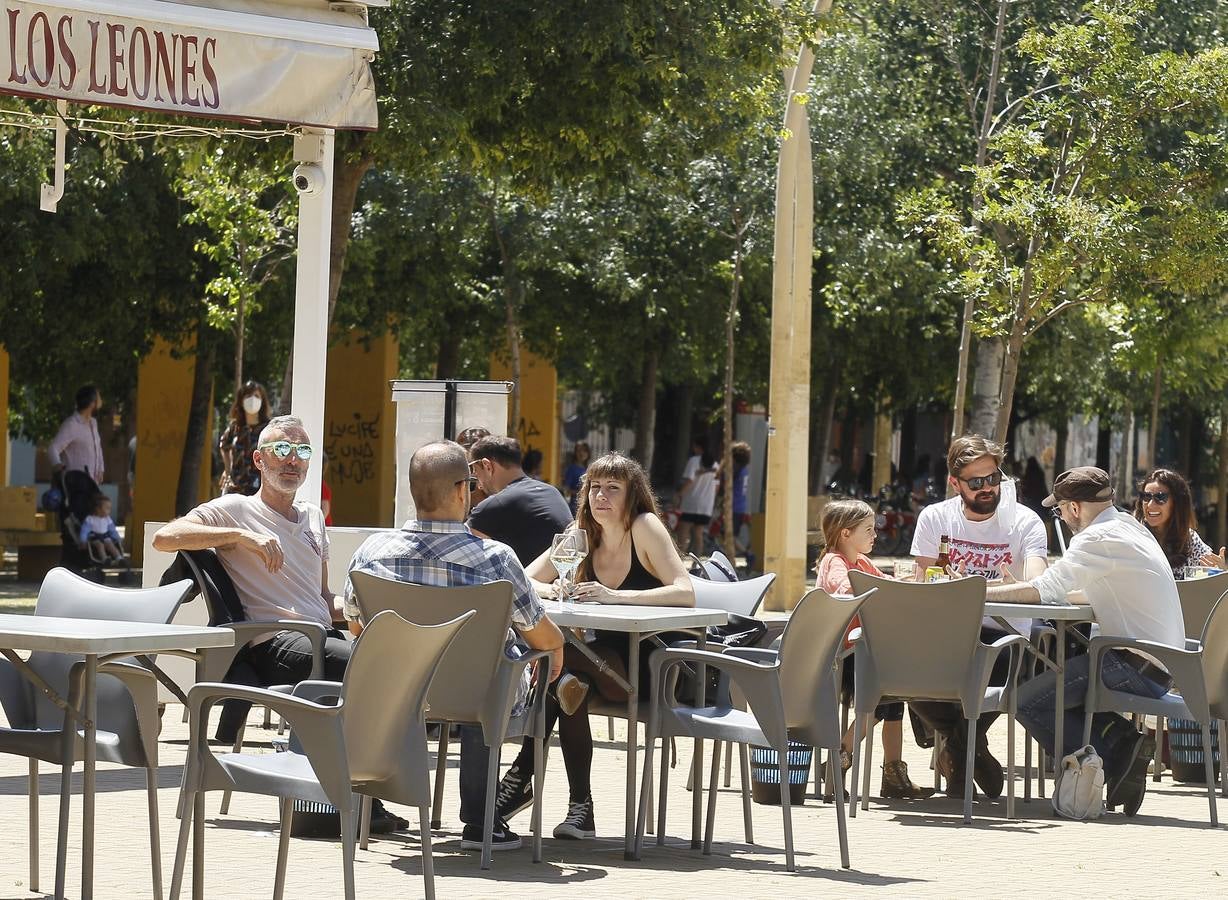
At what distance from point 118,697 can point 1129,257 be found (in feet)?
37.8

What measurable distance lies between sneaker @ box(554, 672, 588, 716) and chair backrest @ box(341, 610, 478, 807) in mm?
1727

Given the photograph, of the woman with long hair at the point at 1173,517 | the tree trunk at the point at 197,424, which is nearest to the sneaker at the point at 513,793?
the woman with long hair at the point at 1173,517

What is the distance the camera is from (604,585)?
25.6 ft

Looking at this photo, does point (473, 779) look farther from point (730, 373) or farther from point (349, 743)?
point (730, 373)

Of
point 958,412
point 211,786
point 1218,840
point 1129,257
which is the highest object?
point 1129,257

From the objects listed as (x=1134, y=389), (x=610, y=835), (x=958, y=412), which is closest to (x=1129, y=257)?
(x=958, y=412)

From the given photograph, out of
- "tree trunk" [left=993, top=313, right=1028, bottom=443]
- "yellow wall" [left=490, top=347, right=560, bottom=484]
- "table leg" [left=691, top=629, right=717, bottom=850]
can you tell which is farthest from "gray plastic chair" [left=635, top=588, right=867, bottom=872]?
"yellow wall" [left=490, top=347, right=560, bottom=484]

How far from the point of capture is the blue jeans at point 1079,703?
8555 mm

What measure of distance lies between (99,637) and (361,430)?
79.6 ft

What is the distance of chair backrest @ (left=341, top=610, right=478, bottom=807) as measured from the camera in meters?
5.05

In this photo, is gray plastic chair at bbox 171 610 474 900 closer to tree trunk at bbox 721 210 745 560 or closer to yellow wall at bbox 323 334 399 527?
tree trunk at bbox 721 210 745 560

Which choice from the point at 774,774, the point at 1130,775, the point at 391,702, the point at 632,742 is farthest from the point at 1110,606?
the point at 391,702

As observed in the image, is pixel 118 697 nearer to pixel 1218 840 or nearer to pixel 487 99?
pixel 1218 840

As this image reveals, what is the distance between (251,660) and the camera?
7.78m
